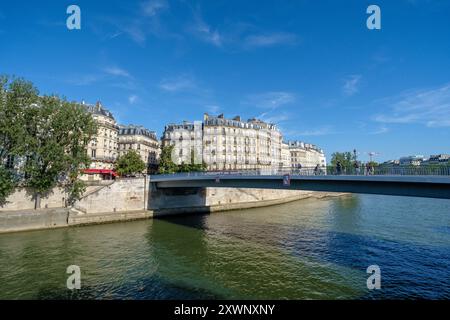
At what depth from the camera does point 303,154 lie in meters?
104

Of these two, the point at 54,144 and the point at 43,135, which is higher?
the point at 43,135

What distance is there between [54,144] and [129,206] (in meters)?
11.5

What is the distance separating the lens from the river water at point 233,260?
1271 centimetres

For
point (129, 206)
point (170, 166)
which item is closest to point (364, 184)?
point (129, 206)

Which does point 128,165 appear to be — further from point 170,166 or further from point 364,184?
point 364,184

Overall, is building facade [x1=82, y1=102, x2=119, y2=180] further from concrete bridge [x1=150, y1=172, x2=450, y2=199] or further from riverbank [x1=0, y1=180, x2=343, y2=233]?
concrete bridge [x1=150, y1=172, x2=450, y2=199]

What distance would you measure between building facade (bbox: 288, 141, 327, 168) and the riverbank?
55212mm

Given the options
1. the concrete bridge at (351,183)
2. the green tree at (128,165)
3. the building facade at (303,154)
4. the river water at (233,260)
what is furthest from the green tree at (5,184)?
the building facade at (303,154)

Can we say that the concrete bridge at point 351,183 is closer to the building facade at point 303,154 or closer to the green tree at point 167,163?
the green tree at point 167,163

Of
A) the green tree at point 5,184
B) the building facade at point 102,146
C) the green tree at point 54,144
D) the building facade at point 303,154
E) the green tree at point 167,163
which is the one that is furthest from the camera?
the building facade at point 303,154

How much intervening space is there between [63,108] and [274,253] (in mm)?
26773

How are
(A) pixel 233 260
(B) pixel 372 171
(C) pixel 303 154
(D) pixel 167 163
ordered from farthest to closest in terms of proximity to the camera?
(C) pixel 303 154 < (D) pixel 167 163 < (A) pixel 233 260 < (B) pixel 372 171

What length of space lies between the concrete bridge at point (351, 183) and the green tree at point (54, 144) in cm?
1389
